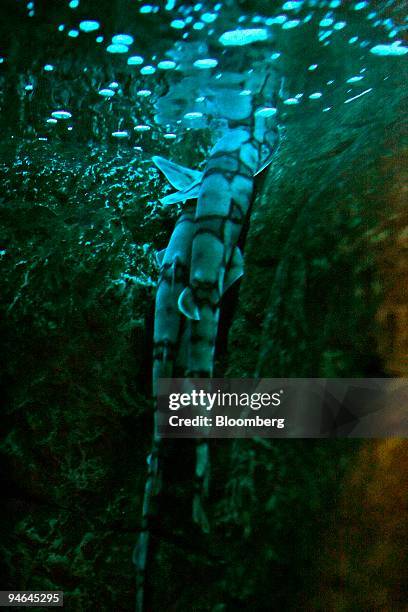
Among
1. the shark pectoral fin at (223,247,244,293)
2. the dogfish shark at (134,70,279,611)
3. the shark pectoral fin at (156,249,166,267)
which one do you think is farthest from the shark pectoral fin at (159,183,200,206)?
the shark pectoral fin at (223,247,244,293)

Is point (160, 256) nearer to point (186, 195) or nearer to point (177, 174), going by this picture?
point (186, 195)

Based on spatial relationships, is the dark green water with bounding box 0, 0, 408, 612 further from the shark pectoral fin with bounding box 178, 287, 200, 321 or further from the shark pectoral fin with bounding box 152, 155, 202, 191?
the shark pectoral fin with bounding box 178, 287, 200, 321

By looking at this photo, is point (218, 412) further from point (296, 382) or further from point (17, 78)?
point (17, 78)

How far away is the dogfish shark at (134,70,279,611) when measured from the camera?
3.42 meters

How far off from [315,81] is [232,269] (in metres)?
3.26

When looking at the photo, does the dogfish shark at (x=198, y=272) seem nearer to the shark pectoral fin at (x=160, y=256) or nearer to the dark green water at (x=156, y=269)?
the shark pectoral fin at (x=160, y=256)

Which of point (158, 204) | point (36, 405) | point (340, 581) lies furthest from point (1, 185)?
point (340, 581)

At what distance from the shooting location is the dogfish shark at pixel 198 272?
11.2 feet

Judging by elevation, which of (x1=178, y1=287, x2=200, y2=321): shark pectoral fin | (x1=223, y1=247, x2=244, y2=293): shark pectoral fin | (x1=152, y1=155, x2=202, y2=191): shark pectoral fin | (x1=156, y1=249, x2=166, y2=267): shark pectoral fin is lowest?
(x1=178, y1=287, x2=200, y2=321): shark pectoral fin

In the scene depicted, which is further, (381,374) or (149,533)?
(149,533)

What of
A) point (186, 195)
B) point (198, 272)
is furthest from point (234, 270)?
point (186, 195)

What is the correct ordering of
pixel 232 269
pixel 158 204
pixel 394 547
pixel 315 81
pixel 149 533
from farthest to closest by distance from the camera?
→ pixel 315 81 < pixel 158 204 < pixel 232 269 < pixel 149 533 < pixel 394 547

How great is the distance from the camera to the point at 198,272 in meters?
3.60

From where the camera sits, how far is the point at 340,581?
2.79m
